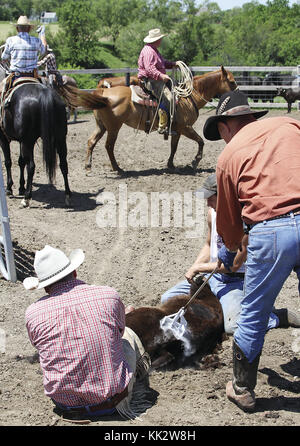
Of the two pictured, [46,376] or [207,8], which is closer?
[46,376]

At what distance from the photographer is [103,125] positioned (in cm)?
1105

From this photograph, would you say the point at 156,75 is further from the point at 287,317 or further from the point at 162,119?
the point at 287,317

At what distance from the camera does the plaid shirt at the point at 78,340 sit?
3.25 metres

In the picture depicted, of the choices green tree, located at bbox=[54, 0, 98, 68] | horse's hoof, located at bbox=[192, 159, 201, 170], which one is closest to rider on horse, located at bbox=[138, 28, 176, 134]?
horse's hoof, located at bbox=[192, 159, 201, 170]

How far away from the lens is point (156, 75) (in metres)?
10.2

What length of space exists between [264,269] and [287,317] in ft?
5.44

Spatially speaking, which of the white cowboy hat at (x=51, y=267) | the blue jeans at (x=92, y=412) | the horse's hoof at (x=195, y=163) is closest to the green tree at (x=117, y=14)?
the horse's hoof at (x=195, y=163)

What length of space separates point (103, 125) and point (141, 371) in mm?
7839

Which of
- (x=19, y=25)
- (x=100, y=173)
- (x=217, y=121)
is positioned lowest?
(x=100, y=173)

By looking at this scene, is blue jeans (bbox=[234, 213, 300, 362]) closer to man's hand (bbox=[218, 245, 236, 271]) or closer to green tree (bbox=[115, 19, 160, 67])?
man's hand (bbox=[218, 245, 236, 271])
